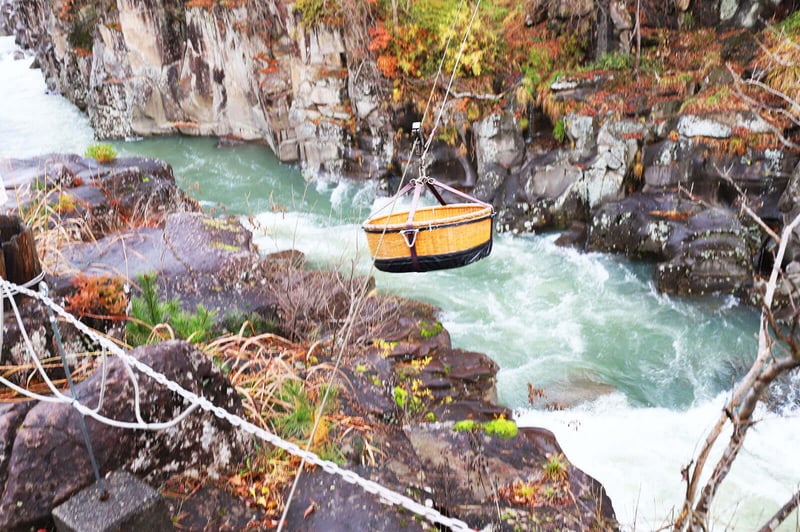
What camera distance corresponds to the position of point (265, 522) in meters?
3.12

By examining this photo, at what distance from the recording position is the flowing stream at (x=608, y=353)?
5902mm

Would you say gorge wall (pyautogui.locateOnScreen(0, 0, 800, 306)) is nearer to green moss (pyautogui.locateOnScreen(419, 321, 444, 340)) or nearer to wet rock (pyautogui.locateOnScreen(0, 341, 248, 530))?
green moss (pyautogui.locateOnScreen(419, 321, 444, 340))

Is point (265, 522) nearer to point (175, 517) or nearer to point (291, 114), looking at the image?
point (175, 517)

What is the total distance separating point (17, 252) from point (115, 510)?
163cm

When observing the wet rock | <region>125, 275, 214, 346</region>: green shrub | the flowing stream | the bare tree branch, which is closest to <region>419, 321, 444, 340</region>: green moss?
the flowing stream

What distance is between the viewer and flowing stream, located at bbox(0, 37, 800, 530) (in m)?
5.90

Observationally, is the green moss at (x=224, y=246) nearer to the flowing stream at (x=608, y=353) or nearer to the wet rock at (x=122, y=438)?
the flowing stream at (x=608, y=353)

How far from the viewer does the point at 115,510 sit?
2533mm

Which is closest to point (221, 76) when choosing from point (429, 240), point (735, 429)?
point (429, 240)

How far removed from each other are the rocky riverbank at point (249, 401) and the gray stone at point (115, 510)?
0.64 ft

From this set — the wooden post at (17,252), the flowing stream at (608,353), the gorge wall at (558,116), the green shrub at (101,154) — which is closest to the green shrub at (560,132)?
the gorge wall at (558,116)

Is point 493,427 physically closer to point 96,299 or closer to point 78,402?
point 78,402

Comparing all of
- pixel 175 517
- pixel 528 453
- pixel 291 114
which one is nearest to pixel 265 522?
pixel 175 517

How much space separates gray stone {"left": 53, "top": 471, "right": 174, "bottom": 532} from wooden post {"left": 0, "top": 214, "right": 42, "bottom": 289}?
1.36 meters
